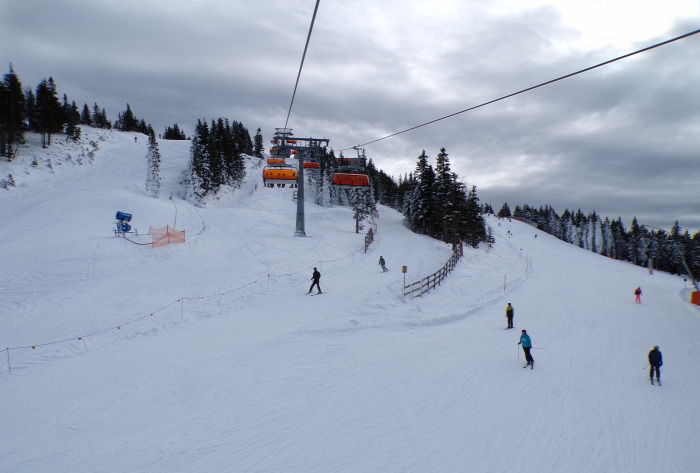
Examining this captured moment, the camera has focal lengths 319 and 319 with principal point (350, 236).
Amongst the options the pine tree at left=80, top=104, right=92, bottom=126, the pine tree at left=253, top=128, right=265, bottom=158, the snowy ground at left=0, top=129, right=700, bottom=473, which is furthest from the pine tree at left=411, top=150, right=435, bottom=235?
the pine tree at left=80, top=104, right=92, bottom=126

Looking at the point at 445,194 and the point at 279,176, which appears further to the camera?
the point at 445,194

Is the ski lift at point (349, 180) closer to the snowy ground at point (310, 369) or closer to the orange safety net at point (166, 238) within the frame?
the snowy ground at point (310, 369)

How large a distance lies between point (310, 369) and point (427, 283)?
498 inches

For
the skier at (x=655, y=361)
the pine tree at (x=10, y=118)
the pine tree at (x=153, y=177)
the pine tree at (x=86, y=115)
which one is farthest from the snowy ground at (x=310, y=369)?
the pine tree at (x=86, y=115)

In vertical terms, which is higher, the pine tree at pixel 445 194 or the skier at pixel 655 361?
the pine tree at pixel 445 194

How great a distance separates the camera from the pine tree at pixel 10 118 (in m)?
47.3

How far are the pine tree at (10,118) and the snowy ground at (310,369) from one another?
1286 inches

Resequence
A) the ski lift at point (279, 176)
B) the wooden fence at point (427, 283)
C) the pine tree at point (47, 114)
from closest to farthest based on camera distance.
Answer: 1. the wooden fence at point (427, 283)
2. the ski lift at point (279, 176)
3. the pine tree at point (47, 114)

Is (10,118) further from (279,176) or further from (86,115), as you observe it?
(86,115)

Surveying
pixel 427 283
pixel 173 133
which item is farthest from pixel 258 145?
pixel 427 283

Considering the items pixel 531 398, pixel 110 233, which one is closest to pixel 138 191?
pixel 110 233

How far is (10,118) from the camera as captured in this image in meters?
47.9

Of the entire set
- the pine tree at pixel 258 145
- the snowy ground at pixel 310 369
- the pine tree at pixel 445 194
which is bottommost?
the snowy ground at pixel 310 369

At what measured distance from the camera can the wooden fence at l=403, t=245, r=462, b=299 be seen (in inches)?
802
